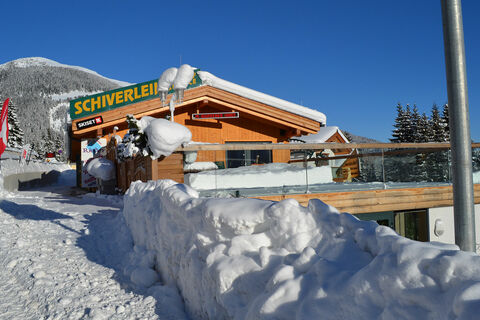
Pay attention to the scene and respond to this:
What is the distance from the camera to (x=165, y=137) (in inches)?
259

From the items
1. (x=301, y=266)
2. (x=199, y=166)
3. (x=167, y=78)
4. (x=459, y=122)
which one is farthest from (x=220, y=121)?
(x=301, y=266)

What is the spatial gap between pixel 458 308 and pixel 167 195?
377 cm

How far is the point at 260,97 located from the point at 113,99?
5714 millimetres

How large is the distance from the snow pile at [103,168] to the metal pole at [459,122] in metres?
12.1

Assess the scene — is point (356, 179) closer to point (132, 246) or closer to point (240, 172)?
point (240, 172)

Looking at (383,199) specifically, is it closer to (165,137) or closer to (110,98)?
(165,137)

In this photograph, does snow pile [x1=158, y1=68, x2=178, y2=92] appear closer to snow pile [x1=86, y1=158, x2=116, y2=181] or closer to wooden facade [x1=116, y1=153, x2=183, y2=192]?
wooden facade [x1=116, y1=153, x2=183, y2=192]

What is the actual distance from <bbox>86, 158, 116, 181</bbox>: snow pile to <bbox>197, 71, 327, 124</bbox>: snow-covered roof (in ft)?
15.8

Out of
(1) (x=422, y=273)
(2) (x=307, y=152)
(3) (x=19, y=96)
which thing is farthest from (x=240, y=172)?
(3) (x=19, y=96)

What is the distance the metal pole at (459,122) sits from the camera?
3.38 m

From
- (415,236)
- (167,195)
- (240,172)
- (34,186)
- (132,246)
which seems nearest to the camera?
(167,195)

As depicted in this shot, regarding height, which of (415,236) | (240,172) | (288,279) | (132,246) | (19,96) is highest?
(19,96)

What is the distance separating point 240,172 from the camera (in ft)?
23.3

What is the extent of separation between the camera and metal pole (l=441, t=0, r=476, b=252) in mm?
3379
